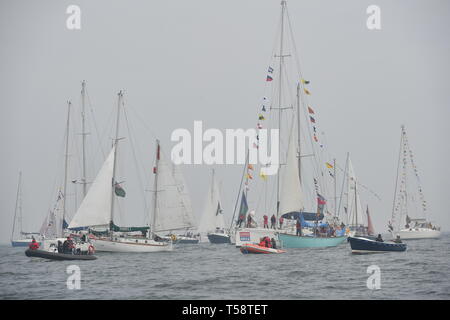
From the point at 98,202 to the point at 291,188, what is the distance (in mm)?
18498

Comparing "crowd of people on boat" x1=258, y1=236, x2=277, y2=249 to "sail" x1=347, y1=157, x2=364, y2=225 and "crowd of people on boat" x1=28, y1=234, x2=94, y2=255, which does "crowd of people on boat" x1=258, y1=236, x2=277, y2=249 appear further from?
"sail" x1=347, y1=157, x2=364, y2=225

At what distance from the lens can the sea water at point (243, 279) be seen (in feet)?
99.9

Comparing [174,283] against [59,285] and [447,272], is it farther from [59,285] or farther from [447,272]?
[447,272]

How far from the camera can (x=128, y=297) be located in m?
29.6

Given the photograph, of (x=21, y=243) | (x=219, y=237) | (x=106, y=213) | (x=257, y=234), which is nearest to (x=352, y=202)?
(x=219, y=237)

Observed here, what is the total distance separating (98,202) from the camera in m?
61.4

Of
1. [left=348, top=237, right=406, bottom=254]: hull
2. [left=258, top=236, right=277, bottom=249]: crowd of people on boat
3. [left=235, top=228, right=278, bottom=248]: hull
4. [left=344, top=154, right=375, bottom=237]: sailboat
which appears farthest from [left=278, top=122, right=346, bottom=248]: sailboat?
[left=344, top=154, right=375, bottom=237]: sailboat

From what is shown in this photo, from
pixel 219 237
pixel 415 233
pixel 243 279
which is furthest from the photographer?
pixel 219 237

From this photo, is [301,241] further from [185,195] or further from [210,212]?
[210,212]

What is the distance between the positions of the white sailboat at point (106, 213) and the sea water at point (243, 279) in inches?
418

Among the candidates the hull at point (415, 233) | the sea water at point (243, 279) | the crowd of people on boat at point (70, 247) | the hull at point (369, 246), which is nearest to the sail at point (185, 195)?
the crowd of people on boat at point (70, 247)

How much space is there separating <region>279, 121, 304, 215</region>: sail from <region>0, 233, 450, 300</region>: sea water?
10.5 m
